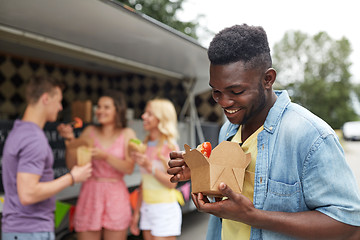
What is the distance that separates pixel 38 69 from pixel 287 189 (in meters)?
7.33

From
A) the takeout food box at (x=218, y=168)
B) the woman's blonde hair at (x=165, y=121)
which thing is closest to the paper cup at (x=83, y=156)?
the woman's blonde hair at (x=165, y=121)

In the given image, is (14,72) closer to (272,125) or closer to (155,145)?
(155,145)

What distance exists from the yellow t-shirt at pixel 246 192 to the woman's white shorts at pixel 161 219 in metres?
1.54

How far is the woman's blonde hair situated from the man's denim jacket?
1878 millimetres

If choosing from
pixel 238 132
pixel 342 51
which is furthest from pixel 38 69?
pixel 342 51

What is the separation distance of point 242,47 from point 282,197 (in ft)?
1.84

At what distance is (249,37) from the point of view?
1154 mm

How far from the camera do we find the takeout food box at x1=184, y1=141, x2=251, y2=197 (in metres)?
1.06

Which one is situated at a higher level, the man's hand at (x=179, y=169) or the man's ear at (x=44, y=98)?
the man's ear at (x=44, y=98)

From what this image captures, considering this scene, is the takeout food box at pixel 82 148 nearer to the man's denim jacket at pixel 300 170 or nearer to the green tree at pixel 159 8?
the man's denim jacket at pixel 300 170

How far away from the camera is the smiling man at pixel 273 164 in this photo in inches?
39.8

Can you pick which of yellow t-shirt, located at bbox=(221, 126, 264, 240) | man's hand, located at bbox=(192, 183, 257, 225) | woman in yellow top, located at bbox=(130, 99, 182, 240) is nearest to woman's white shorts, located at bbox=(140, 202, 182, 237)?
woman in yellow top, located at bbox=(130, 99, 182, 240)

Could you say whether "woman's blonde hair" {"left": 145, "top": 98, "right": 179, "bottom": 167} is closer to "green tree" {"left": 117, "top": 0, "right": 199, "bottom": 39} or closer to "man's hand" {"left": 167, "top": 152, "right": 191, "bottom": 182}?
"man's hand" {"left": 167, "top": 152, "right": 191, "bottom": 182}

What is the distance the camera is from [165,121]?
3.14 m
